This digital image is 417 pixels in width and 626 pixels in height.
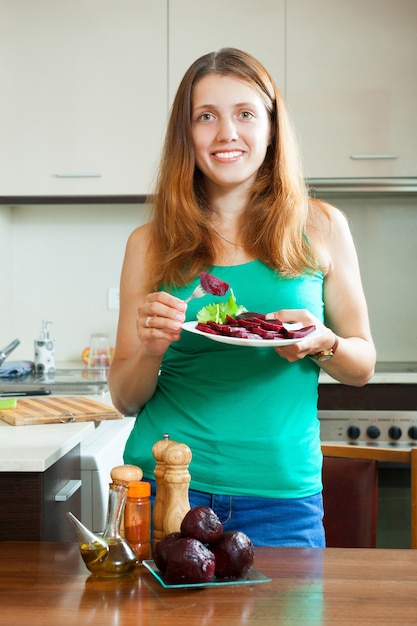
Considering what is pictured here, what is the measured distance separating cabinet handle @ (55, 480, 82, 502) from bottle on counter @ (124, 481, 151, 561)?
1.81 ft

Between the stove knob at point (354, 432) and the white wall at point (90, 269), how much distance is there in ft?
2.22

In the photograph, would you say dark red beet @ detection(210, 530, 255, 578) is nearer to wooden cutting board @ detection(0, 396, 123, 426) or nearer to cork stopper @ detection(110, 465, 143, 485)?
cork stopper @ detection(110, 465, 143, 485)

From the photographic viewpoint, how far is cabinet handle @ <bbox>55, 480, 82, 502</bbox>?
1638mm

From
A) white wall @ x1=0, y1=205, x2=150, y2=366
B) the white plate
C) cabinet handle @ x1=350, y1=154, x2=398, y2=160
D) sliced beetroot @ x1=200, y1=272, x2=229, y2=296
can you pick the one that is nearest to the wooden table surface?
the white plate

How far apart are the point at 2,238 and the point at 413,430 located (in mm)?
1809

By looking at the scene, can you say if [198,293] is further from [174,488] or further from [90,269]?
[90,269]

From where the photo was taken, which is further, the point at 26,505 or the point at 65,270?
the point at 65,270

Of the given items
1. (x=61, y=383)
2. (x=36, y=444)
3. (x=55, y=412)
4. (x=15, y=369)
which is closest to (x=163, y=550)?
(x=36, y=444)

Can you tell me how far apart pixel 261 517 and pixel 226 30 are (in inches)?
90.5

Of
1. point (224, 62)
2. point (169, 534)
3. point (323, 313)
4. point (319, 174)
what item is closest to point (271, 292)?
point (323, 313)

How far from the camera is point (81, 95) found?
323 centimetres

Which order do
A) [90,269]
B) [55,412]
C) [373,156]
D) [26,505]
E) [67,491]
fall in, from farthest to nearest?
[90,269], [373,156], [55,412], [67,491], [26,505]

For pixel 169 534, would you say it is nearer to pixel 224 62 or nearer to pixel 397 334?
pixel 224 62

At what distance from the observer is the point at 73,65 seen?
3.23m
